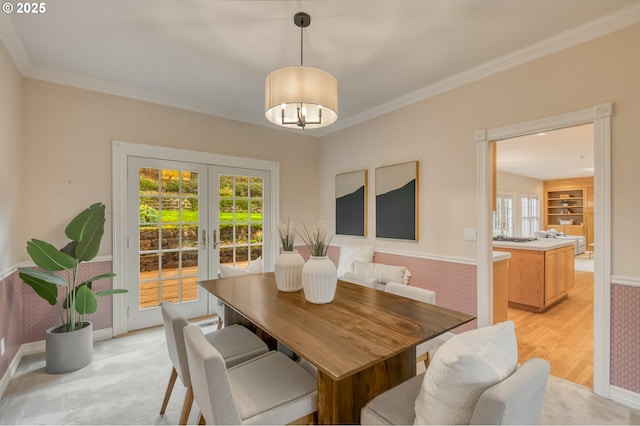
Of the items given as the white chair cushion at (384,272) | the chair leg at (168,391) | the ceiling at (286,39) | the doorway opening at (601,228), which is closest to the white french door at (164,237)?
the ceiling at (286,39)

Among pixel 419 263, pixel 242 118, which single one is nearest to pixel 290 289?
pixel 419 263

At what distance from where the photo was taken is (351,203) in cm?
407

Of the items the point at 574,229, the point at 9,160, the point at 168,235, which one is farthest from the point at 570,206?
the point at 9,160

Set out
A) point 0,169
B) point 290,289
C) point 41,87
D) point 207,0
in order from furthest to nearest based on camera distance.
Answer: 1. point 41,87
2. point 0,169
3. point 290,289
4. point 207,0

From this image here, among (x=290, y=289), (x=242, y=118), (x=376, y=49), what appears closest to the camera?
(x=290, y=289)

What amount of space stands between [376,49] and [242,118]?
2.15m

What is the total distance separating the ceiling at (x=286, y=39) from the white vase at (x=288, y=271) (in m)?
1.63

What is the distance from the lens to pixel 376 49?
93.7 inches

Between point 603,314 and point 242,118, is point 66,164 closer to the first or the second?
point 242,118

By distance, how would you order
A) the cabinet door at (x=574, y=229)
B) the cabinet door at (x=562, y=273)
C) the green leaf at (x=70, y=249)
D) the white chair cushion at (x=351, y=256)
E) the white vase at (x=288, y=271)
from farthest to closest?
the cabinet door at (x=574, y=229)
the cabinet door at (x=562, y=273)
the white chair cushion at (x=351, y=256)
the green leaf at (x=70, y=249)
the white vase at (x=288, y=271)

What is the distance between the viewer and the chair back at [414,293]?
1890 millimetres

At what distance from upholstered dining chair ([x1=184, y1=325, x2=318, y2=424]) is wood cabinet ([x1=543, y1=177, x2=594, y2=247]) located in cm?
1160

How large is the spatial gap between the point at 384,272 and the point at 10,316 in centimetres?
325

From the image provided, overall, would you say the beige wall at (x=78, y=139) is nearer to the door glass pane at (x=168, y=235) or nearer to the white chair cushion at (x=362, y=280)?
the door glass pane at (x=168, y=235)
